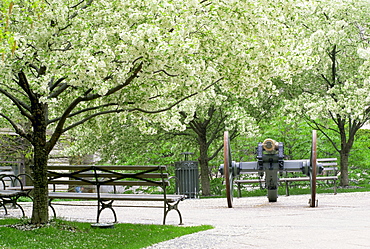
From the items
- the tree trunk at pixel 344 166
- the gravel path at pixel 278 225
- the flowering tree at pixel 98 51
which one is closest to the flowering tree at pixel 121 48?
the flowering tree at pixel 98 51

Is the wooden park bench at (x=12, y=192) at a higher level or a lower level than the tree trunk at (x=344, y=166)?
lower

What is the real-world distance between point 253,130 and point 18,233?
1028 centimetres

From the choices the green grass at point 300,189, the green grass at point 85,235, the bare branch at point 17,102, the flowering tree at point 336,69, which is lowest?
the green grass at point 85,235

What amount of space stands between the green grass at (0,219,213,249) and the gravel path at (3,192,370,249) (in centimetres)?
37

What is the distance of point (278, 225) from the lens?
9.37 meters

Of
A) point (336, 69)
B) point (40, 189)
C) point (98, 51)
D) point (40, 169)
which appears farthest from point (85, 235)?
point (336, 69)

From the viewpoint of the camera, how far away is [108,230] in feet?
29.7

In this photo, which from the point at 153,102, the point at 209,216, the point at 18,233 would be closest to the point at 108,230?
the point at 18,233

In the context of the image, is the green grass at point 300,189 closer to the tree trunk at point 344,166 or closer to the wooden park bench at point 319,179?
the tree trunk at point 344,166

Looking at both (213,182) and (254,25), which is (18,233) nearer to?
(254,25)

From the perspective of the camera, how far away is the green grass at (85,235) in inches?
297

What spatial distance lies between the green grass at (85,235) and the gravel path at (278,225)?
0.37m

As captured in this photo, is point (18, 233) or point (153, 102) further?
point (153, 102)

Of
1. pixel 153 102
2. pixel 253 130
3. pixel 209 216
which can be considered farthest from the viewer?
pixel 253 130
